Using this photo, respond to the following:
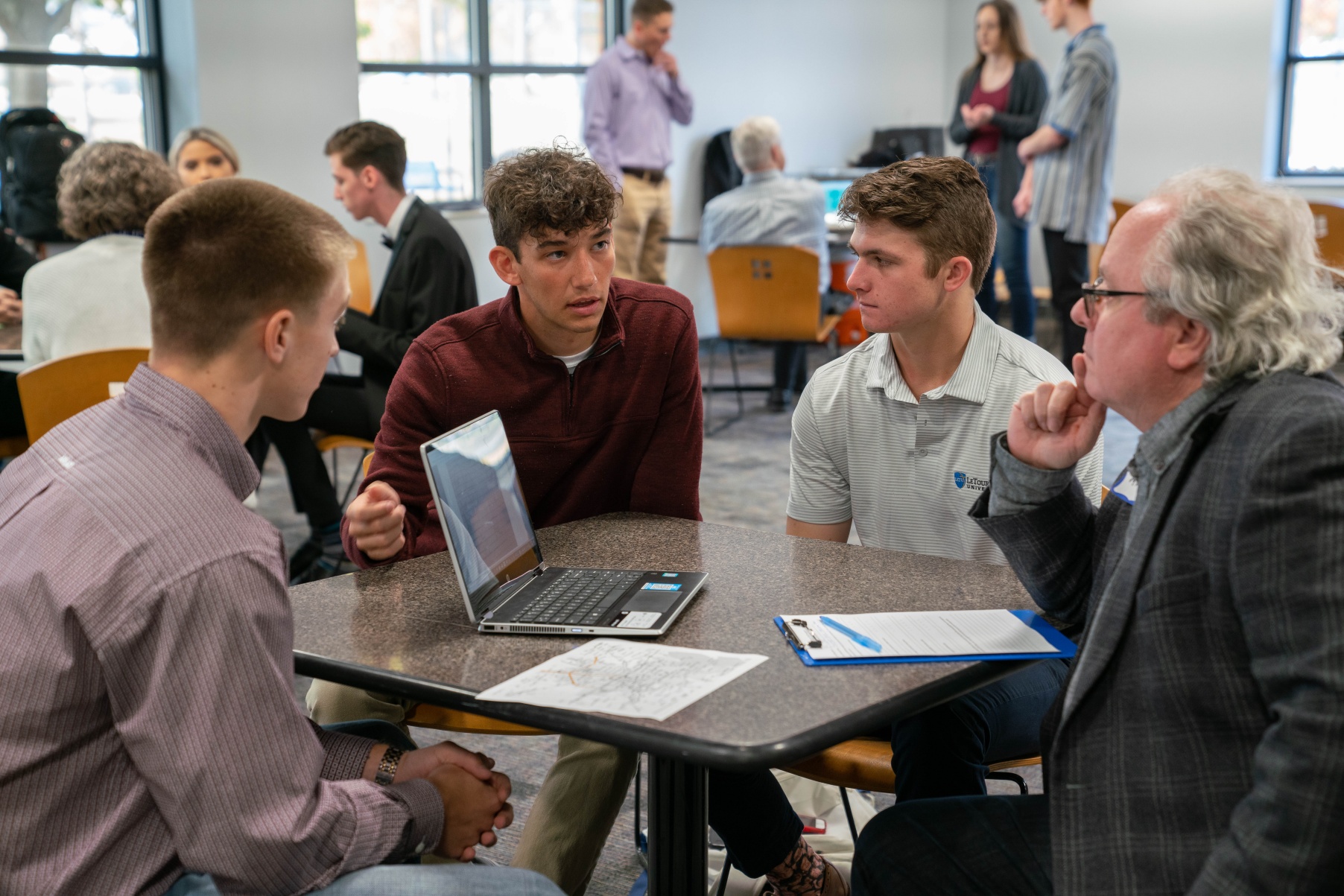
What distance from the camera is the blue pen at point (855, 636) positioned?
4.35ft

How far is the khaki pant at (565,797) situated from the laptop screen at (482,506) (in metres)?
0.40

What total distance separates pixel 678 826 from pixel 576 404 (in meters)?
0.77

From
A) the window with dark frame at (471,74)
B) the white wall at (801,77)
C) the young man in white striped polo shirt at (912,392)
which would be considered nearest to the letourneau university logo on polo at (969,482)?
the young man in white striped polo shirt at (912,392)

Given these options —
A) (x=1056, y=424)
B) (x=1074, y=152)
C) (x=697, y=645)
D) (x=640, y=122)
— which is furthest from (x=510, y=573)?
(x=640, y=122)

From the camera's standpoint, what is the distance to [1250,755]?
106 cm

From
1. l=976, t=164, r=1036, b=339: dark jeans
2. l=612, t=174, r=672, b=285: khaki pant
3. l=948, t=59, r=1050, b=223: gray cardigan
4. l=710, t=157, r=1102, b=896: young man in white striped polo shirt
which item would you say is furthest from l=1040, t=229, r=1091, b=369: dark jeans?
l=710, t=157, r=1102, b=896: young man in white striped polo shirt

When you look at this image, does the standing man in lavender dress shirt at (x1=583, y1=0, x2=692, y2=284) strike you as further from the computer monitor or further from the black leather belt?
the computer monitor

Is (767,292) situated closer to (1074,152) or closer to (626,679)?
→ (1074,152)

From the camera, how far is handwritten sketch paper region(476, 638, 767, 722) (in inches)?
46.5

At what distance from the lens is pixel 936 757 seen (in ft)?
5.37

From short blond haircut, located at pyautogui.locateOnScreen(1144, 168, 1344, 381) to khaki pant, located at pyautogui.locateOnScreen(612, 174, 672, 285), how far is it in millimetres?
5894

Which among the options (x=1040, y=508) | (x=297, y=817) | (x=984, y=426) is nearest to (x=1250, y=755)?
(x=1040, y=508)

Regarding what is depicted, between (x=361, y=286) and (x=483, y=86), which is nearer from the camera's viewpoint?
(x=361, y=286)

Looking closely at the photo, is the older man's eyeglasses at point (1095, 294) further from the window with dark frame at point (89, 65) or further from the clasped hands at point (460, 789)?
the window with dark frame at point (89, 65)
